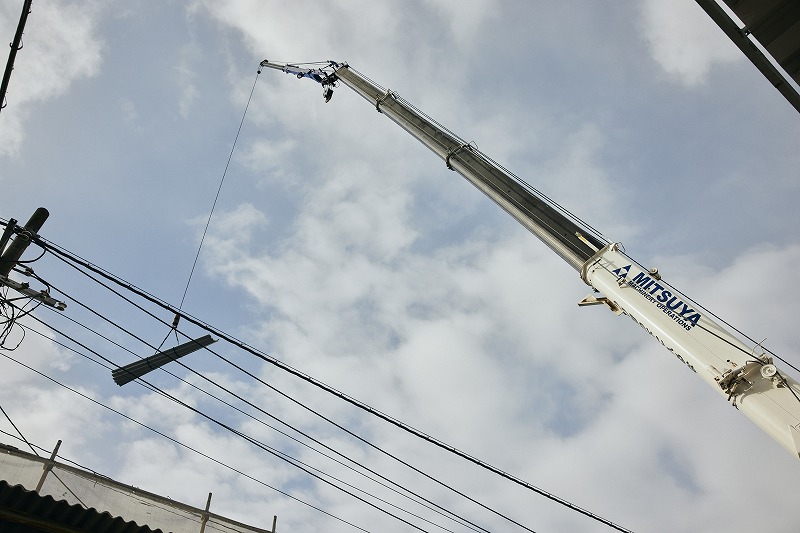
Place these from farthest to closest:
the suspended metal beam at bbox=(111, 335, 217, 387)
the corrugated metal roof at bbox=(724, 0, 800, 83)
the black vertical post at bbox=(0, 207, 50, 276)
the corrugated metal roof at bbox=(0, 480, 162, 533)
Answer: the suspended metal beam at bbox=(111, 335, 217, 387)
the black vertical post at bbox=(0, 207, 50, 276)
the corrugated metal roof at bbox=(0, 480, 162, 533)
the corrugated metal roof at bbox=(724, 0, 800, 83)

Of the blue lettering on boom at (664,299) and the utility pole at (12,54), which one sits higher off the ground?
the blue lettering on boom at (664,299)

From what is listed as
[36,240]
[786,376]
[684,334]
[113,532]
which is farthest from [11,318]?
[786,376]

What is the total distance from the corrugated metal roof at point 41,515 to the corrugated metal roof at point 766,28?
8977mm

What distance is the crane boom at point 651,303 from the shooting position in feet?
21.9

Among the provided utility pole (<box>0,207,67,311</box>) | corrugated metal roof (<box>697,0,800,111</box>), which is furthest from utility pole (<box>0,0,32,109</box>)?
corrugated metal roof (<box>697,0,800,111</box>)

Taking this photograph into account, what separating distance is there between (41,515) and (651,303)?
9448mm

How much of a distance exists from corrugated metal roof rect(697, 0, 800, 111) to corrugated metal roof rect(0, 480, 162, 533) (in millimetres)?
8977

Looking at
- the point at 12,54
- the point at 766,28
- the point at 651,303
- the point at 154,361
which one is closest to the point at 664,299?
the point at 651,303

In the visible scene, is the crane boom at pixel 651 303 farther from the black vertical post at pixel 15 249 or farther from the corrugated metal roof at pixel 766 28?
the black vertical post at pixel 15 249

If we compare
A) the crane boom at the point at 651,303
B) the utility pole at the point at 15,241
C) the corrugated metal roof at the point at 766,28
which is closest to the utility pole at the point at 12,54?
the utility pole at the point at 15,241

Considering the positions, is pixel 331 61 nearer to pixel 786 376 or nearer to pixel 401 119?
pixel 401 119

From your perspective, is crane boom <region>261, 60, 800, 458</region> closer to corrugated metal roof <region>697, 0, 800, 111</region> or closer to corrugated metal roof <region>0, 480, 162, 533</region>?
corrugated metal roof <region>697, 0, 800, 111</region>

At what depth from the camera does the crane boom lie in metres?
6.69

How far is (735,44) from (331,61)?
1609cm
